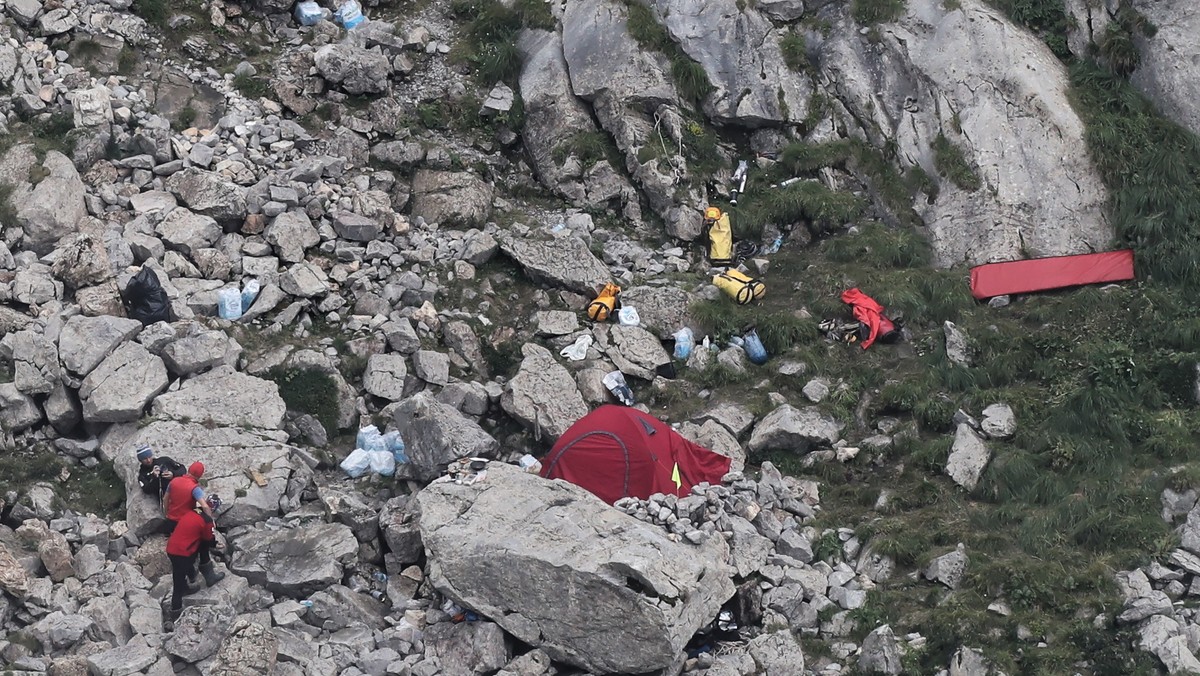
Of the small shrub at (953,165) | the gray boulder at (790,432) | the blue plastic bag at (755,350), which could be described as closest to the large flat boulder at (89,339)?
the gray boulder at (790,432)

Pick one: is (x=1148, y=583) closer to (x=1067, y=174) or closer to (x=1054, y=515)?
(x=1054, y=515)

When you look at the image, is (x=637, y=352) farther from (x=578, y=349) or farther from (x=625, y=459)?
(x=625, y=459)

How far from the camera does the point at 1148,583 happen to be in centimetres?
1201

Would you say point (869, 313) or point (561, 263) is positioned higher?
point (869, 313)

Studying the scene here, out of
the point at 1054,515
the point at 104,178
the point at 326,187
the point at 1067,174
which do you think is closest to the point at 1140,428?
the point at 1054,515

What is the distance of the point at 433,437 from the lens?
13.8 m

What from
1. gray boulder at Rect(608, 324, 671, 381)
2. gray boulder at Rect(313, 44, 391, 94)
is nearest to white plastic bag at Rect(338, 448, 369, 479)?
gray boulder at Rect(608, 324, 671, 381)

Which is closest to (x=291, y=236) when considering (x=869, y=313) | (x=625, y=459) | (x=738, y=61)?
(x=625, y=459)

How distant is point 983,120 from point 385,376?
9260 mm

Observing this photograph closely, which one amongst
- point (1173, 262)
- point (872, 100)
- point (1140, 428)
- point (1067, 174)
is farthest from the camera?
point (872, 100)

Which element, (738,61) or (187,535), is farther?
(738,61)

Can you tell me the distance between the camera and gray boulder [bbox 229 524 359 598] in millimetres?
12586

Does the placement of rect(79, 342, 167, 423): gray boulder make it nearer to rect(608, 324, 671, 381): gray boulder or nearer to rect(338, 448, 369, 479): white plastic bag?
rect(338, 448, 369, 479): white plastic bag

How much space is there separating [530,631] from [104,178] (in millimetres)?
9308
